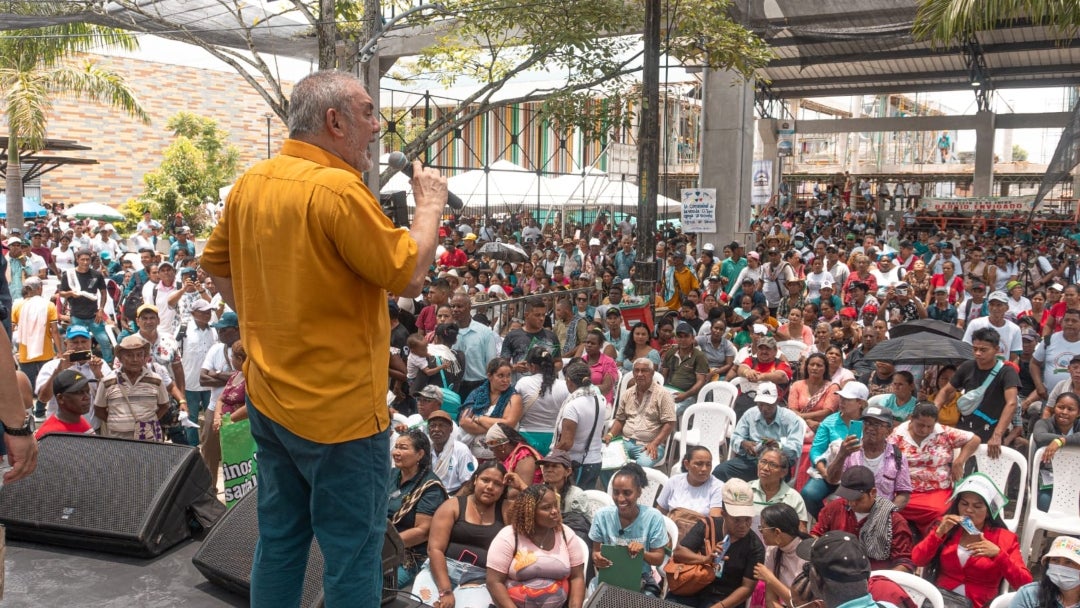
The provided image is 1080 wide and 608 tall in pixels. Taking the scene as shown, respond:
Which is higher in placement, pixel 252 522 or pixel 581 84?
pixel 581 84

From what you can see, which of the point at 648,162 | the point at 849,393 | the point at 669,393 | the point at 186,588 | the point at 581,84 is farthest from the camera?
the point at 581,84

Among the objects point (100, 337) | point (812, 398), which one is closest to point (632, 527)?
point (812, 398)

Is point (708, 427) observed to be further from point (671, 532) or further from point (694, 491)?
point (671, 532)

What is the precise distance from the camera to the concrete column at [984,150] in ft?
92.7

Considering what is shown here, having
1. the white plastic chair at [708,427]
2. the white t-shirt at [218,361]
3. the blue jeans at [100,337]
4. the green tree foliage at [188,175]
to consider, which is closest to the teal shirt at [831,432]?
the white plastic chair at [708,427]

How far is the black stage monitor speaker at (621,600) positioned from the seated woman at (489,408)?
296cm

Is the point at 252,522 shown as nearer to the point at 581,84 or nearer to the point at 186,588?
the point at 186,588

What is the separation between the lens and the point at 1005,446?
21.7 feet

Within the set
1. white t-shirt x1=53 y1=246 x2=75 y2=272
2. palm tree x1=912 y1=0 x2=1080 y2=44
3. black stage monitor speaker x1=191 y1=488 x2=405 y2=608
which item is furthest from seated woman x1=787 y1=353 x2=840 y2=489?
white t-shirt x1=53 y1=246 x2=75 y2=272

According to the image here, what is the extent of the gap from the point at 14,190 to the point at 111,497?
17373mm

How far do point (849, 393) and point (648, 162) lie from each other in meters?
4.36

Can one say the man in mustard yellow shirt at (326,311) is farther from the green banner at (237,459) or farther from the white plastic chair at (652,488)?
the white plastic chair at (652,488)

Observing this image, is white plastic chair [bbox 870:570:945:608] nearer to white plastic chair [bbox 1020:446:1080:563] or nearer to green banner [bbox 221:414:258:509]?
white plastic chair [bbox 1020:446:1080:563]

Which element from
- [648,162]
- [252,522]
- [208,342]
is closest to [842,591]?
[252,522]
